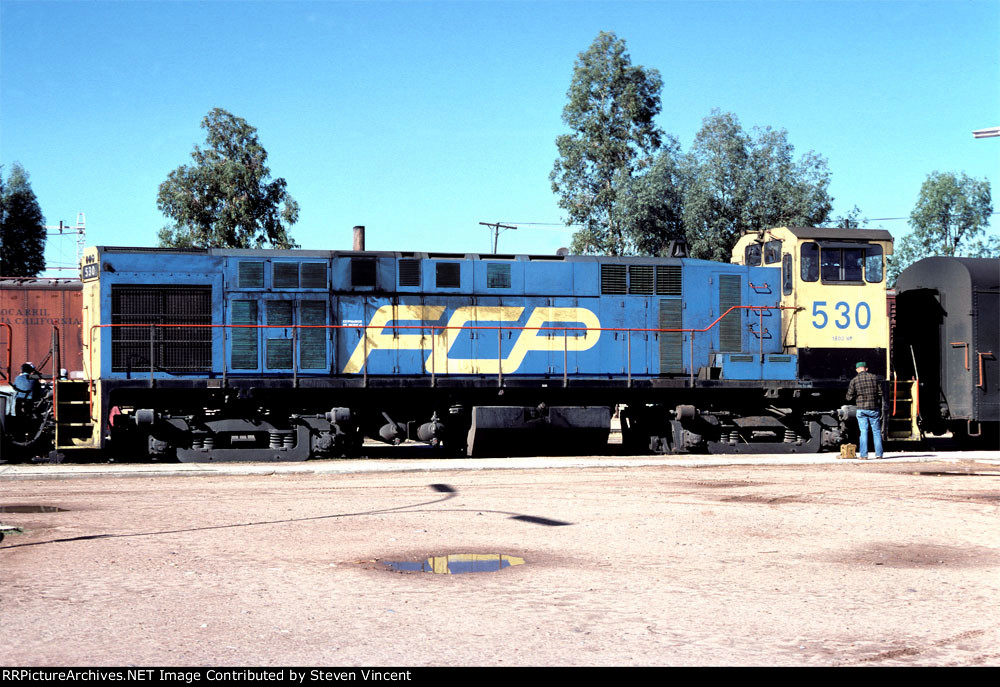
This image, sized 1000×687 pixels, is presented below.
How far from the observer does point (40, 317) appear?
2056 centimetres

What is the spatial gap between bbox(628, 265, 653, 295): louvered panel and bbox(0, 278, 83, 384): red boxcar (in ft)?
37.4

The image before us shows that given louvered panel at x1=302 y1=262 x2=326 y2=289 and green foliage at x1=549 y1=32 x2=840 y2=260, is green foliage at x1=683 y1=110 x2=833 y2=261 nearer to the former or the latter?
green foliage at x1=549 y1=32 x2=840 y2=260

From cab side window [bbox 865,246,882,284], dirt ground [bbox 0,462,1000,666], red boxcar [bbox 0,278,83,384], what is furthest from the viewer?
red boxcar [bbox 0,278,83,384]

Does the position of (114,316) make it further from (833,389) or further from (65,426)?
(833,389)

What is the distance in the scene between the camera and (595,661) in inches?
214

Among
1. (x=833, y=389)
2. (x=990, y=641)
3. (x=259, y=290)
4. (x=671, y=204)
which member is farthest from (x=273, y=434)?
(x=671, y=204)

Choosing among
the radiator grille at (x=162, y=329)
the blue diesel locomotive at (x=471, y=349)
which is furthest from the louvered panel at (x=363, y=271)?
the radiator grille at (x=162, y=329)

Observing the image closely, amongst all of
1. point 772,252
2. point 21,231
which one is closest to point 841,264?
point 772,252

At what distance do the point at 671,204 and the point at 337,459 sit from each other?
21.8m

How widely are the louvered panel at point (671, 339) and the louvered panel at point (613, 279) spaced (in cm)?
85

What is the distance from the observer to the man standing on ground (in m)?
17.1

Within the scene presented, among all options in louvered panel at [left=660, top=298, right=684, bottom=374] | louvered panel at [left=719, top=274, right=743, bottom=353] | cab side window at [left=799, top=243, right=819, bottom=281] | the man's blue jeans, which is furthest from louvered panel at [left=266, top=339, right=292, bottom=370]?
the man's blue jeans

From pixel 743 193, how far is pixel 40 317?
24309 mm

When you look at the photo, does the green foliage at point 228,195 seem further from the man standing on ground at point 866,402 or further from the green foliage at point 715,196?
the man standing on ground at point 866,402
